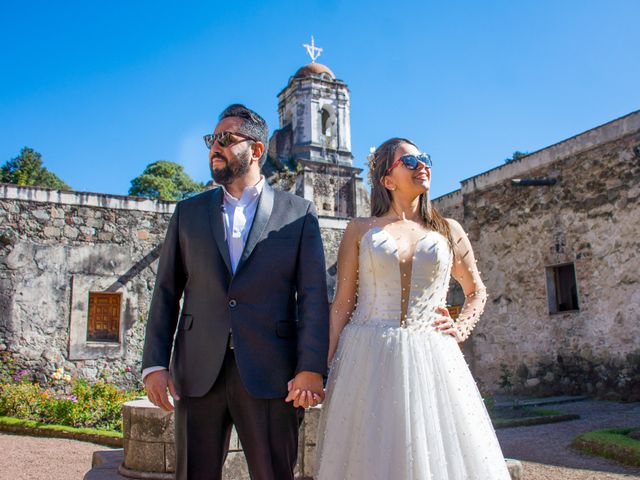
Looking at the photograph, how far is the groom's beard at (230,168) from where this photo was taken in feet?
8.49

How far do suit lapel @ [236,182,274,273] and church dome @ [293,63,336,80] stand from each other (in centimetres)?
2954

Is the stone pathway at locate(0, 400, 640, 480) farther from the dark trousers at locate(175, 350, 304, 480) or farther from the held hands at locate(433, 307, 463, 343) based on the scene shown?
the dark trousers at locate(175, 350, 304, 480)

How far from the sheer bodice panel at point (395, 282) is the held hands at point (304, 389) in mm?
503

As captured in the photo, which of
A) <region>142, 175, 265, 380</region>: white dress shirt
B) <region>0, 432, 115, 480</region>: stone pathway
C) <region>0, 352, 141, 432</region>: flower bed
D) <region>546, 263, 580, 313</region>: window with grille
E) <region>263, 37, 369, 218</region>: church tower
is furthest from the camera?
<region>263, 37, 369, 218</region>: church tower

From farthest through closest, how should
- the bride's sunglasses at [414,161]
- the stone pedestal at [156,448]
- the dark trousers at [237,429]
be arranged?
the stone pedestal at [156,448] → the bride's sunglasses at [414,161] → the dark trousers at [237,429]

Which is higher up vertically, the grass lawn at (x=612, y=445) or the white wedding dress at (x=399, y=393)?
the white wedding dress at (x=399, y=393)

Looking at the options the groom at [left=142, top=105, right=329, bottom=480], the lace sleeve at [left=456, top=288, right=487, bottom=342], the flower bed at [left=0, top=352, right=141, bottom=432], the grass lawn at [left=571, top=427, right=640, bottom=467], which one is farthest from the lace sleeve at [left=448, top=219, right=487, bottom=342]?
the flower bed at [left=0, top=352, right=141, bottom=432]

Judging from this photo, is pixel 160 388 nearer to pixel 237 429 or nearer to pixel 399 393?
pixel 237 429

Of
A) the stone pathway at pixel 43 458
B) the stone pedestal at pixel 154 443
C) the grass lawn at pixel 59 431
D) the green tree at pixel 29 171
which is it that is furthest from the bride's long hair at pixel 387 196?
the green tree at pixel 29 171

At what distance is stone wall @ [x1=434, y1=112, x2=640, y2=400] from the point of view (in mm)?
9727

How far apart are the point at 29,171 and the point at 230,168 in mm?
35720

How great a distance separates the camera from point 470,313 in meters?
3.00

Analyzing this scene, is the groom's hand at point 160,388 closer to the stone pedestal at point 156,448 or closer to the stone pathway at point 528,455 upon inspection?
the stone pedestal at point 156,448

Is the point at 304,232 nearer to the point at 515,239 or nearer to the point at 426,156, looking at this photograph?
the point at 426,156
